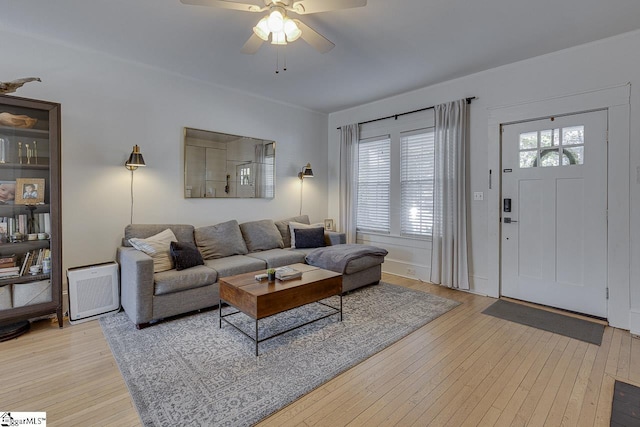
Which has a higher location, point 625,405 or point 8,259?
point 8,259

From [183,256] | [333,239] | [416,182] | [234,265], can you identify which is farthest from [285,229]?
[416,182]

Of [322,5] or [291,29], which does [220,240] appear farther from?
[322,5]

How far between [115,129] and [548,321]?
4.93 meters

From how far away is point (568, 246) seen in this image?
3.15m

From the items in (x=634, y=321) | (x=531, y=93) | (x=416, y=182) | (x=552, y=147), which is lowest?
(x=634, y=321)

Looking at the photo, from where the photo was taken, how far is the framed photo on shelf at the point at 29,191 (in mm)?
2633

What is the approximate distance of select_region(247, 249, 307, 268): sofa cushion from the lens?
3.64 m

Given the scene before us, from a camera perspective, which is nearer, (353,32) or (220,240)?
(353,32)

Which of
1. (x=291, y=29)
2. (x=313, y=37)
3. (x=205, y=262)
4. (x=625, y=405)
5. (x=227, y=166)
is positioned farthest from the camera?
(x=227, y=166)

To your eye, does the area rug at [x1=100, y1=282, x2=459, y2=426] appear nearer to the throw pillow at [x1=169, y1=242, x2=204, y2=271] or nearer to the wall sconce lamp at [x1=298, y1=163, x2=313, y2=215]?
the throw pillow at [x1=169, y1=242, x2=204, y2=271]

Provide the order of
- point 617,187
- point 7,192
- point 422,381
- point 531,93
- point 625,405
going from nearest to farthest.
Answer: point 625,405
point 422,381
point 7,192
point 617,187
point 531,93

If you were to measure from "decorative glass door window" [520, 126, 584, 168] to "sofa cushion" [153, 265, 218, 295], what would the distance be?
3646 mm

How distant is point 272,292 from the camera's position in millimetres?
2377

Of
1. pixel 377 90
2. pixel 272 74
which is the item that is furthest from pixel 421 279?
pixel 272 74
